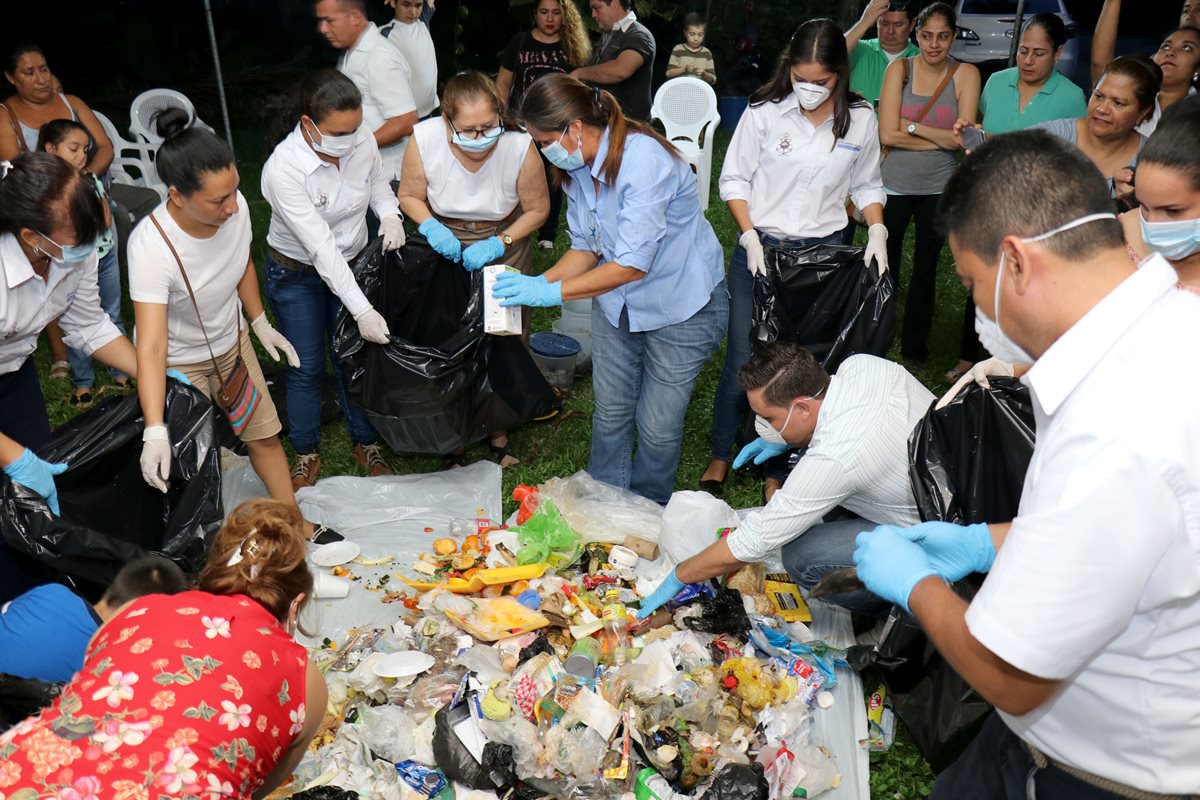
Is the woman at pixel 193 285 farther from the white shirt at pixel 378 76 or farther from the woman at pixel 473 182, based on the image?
the white shirt at pixel 378 76

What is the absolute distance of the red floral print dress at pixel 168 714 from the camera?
5.01 feet

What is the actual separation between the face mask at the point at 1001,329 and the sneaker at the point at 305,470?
8.97 ft

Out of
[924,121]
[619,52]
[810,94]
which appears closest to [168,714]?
[810,94]

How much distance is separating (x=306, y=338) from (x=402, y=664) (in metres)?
1.43

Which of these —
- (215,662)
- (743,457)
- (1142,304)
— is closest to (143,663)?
(215,662)

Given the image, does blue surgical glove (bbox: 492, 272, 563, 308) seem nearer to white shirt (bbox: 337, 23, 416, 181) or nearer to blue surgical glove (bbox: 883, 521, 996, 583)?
white shirt (bbox: 337, 23, 416, 181)

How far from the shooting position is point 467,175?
11.7 ft

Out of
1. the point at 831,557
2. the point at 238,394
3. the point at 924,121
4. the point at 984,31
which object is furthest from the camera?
the point at 984,31

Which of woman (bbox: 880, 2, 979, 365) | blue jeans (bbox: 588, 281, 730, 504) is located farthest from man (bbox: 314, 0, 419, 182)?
woman (bbox: 880, 2, 979, 365)

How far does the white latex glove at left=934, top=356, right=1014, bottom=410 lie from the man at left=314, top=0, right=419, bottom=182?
2.61m

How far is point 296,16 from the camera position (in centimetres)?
837

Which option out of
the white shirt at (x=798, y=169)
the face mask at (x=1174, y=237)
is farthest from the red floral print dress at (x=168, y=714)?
the white shirt at (x=798, y=169)

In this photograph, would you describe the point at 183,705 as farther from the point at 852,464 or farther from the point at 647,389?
the point at 647,389

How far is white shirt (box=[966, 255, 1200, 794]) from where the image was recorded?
1.16 m
